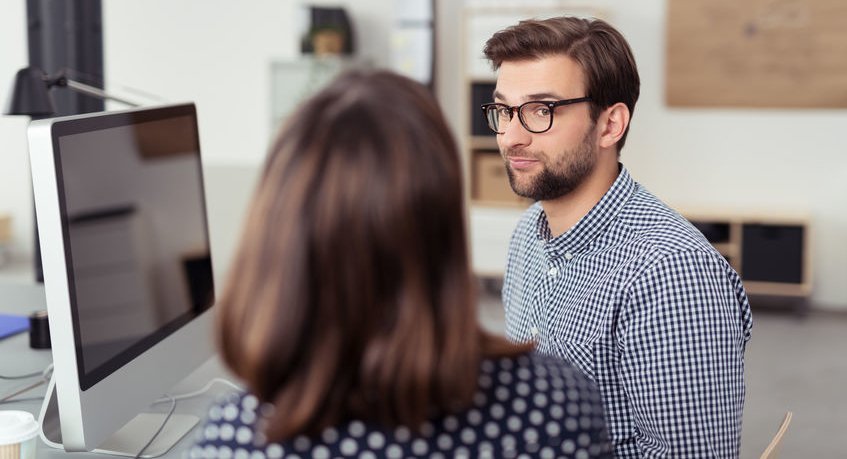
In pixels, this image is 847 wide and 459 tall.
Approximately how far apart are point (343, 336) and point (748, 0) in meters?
5.28

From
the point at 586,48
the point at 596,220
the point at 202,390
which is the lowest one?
the point at 202,390

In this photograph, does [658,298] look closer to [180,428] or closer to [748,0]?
[180,428]

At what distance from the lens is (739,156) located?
579cm

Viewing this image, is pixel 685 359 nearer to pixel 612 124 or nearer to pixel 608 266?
pixel 608 266

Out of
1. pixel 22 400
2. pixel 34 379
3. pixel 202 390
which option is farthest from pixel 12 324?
pixel 202 390

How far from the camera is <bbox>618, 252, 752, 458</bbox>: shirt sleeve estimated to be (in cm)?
143

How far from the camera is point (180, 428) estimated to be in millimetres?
1771

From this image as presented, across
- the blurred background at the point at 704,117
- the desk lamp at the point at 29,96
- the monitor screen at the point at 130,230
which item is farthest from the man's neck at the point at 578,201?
the blurred background at the point at 704,117

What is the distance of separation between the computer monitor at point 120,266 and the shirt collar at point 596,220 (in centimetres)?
71

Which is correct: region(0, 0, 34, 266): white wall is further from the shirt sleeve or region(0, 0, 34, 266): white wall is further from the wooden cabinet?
the shirt sleeve

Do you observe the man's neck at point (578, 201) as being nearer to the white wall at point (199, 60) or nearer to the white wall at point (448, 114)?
the white wall at point (448, 114)

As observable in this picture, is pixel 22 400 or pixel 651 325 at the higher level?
pixel 651 325

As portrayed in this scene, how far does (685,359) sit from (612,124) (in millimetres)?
565

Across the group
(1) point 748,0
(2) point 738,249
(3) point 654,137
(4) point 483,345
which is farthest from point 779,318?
(4) point 483,345
